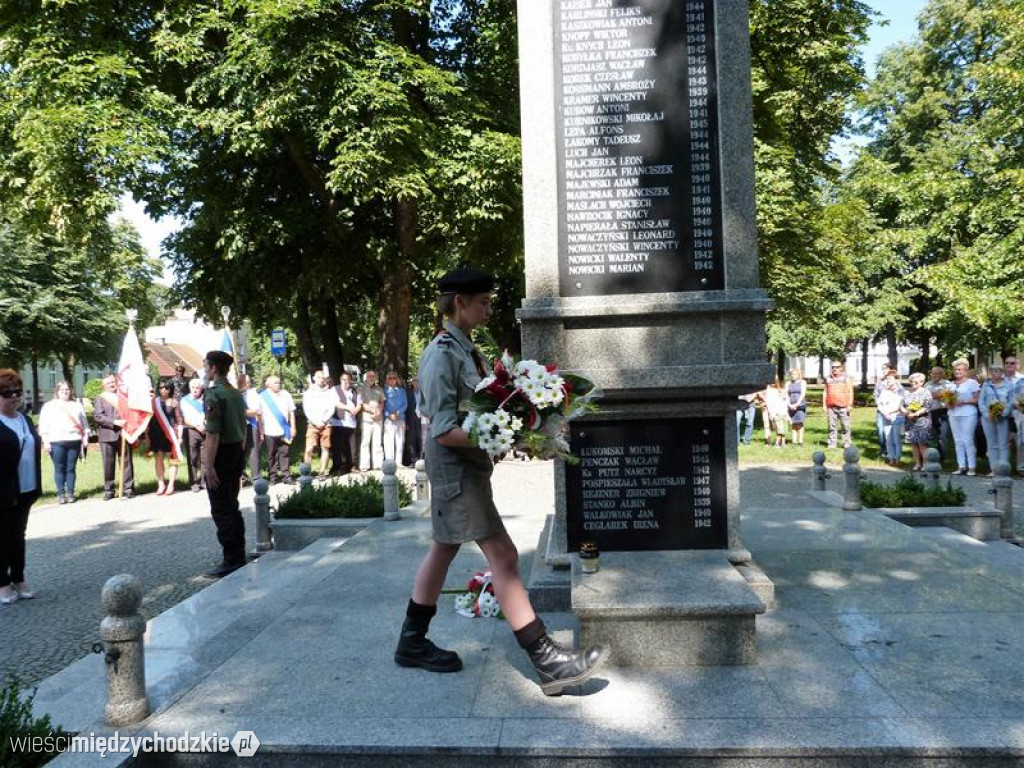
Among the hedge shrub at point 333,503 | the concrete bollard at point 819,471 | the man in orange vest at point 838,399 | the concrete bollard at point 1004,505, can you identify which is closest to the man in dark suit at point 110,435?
the hedge shrub at point 333,503

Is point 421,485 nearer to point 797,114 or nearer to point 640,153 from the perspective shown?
point 640,153

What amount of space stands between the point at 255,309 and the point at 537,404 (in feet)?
59.7

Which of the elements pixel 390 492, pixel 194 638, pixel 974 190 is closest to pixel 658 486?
pixel 194 638

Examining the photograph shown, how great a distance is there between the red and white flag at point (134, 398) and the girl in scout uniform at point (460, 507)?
38.0 feet

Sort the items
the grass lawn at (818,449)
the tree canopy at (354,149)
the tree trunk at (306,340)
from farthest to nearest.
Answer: the tree trunk at (306,340) → the grass lawn at (818,449) → the tree canopy at (354,149)

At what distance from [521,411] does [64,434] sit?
12.6 metres

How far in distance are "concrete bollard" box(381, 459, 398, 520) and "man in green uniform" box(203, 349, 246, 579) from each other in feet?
5.10

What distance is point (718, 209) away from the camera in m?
5.56

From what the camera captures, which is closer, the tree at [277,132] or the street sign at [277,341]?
the tree at [277,132]

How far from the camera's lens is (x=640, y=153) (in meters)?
5.58

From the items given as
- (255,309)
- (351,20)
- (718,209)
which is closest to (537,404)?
(718,209)

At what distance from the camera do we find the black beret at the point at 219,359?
790 centimetres

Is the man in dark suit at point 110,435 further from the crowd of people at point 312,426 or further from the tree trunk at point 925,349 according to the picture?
the tree trunk at point 925,349

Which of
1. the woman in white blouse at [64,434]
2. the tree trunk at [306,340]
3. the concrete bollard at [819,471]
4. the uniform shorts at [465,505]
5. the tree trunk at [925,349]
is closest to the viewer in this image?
the uniform shorts at [465,505]
